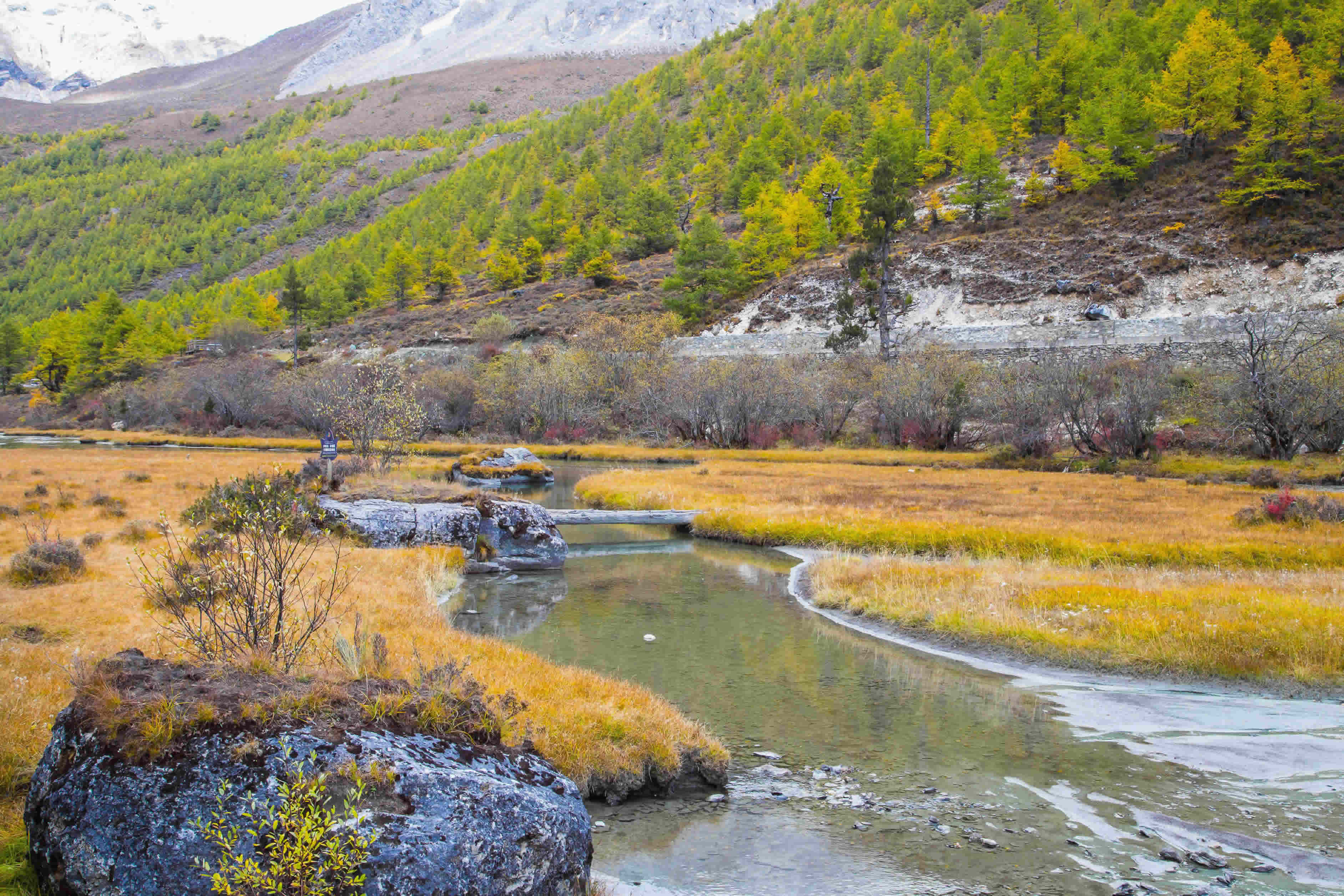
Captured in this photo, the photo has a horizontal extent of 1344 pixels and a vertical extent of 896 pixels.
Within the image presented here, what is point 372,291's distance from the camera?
126 metres

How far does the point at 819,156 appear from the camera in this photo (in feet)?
408

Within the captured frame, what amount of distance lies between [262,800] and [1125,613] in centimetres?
1545

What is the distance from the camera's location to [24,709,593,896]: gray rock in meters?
4.45

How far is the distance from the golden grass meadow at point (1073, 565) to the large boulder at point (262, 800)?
479 inches

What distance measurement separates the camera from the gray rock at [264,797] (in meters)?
4.45

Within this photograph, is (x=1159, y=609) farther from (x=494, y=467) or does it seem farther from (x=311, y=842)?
(x=494, y=467)

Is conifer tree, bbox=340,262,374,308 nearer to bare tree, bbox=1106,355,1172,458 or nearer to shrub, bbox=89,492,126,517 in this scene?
shrub, bbox=89,492,126,517

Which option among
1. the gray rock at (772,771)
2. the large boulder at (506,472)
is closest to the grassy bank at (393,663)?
the gray rock at (772,771)

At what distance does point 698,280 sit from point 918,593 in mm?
75913

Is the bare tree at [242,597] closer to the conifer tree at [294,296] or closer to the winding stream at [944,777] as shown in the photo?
the winding stream at [944,777]

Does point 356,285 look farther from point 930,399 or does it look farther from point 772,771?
point 772,771

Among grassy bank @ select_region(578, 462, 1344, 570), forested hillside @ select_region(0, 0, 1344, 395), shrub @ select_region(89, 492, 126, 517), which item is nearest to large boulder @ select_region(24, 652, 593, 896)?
grassy bank @ select_region(578, 462, 1344, 570)

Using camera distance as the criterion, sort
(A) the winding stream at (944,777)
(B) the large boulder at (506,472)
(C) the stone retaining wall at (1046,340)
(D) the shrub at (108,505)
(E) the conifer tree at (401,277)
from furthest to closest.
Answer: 1. (E) the conifer tree at (401,277)
2. (C) the stone retaining wall at (1046,340)
3. (B) the large boulder at (506,472)
4. (D) the shrub at (108,505)
5. (A) the winding stream at (944,777)

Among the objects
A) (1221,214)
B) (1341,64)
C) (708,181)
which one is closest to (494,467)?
(1221,214)
